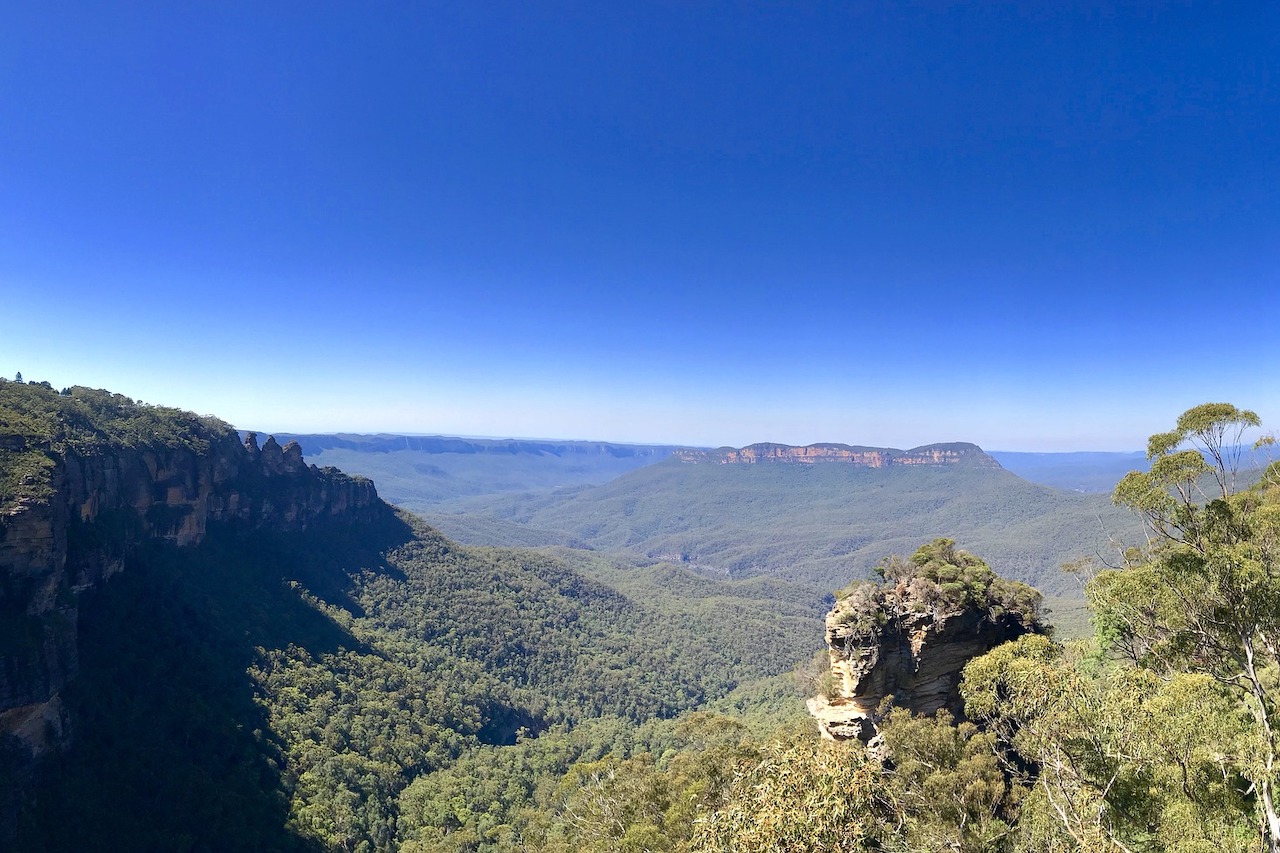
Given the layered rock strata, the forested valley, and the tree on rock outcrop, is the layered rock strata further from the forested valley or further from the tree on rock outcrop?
the tree on rock outcrop

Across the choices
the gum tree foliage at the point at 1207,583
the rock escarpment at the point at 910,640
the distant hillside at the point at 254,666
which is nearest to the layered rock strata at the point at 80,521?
the distant hillside at the point at 254,666

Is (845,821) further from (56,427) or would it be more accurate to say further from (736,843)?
(56,427)

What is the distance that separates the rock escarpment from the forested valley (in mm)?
270

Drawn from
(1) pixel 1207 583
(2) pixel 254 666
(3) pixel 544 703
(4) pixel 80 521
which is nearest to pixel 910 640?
(1) pixel 1207 583

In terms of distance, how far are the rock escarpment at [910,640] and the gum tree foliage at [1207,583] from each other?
4855 millimetres

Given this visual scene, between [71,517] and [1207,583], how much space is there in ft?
195

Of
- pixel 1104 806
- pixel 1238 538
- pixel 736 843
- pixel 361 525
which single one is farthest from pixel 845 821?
pixel 361 525

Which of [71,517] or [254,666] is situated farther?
[254,666]

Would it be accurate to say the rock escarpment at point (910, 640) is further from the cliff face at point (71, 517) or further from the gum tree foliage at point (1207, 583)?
the cliff face at point (71, 517)

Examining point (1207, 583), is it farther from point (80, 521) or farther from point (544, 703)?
point (544, 703)

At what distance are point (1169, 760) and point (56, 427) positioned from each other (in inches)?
2539

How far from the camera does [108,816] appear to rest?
29.9m

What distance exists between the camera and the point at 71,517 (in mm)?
38750

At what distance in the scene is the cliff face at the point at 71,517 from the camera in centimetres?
2953
